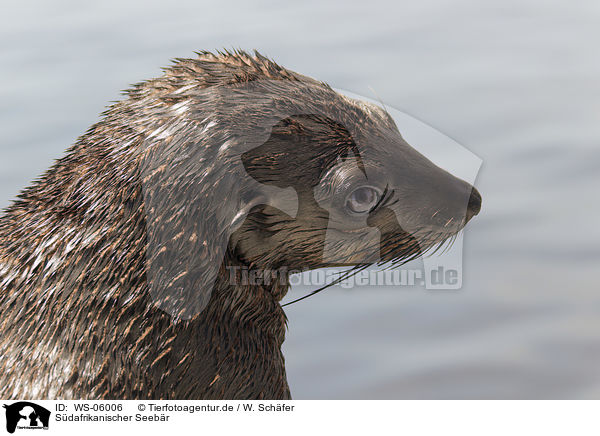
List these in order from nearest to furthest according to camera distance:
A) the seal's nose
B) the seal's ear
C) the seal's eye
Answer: the seal's ear, the seal's eye, the seal's nose

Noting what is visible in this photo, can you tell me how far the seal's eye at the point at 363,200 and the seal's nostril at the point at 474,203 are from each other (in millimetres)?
487

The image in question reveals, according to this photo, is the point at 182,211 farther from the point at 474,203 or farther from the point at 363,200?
the point at 474,203

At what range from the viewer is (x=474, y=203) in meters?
4.32

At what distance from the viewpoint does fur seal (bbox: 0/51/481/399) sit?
3.88 meters

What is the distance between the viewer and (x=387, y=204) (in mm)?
4211

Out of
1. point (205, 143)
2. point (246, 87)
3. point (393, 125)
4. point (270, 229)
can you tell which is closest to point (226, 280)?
point (270, 229)

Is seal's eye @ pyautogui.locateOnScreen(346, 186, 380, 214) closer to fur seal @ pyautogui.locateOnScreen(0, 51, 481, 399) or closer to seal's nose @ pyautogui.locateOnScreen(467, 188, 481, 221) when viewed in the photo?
fur seal @ pyautogui.locateOnScreen(0, 51, 481, 399)

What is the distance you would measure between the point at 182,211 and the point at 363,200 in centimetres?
87
